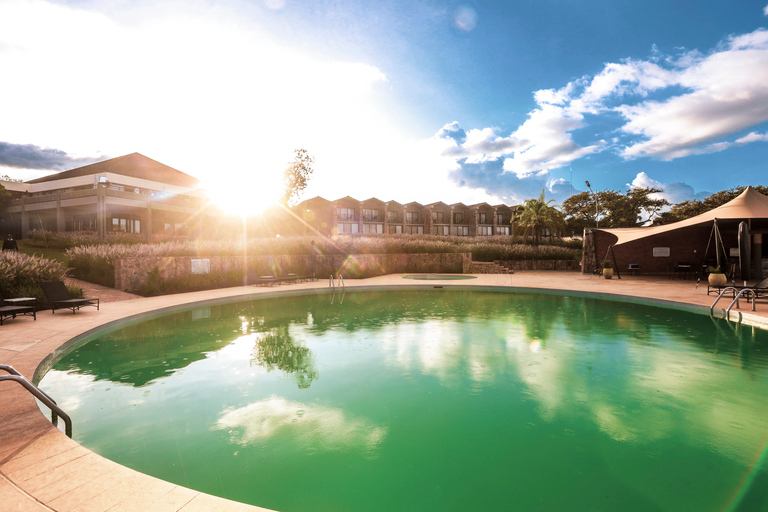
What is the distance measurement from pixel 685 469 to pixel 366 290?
13522mm

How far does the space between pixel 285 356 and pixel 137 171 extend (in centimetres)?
4138

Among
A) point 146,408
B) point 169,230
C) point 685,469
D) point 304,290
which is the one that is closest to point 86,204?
point 169,230

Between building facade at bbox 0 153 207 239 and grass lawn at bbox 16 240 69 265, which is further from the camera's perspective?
building facade at bbox 0 153 207 239

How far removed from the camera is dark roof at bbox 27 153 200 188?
37.6 meters

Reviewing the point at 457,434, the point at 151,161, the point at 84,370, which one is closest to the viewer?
the point at 457,434

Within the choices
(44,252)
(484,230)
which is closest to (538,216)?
(484,230)

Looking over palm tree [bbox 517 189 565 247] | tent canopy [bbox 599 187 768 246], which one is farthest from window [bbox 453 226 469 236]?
tent canopy [bbox 599 187 768 246]

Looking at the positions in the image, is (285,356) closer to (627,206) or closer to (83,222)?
(83,222)

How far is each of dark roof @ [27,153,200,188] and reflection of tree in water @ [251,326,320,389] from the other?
38.1 metres

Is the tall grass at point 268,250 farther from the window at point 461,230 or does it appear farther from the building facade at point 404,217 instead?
the window at point 461,230

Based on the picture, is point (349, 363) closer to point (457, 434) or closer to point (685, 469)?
point (457, 434)

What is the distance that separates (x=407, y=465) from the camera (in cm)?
368

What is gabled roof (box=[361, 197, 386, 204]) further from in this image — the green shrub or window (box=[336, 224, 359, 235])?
the green shrub

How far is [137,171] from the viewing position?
3897 cm
